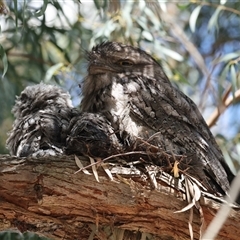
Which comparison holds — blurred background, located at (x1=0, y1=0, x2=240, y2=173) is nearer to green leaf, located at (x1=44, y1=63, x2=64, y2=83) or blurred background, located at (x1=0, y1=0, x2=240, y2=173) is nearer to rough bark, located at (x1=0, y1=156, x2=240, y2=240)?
green leaf, located at (x1=44, y1=63, x2=64, y2=83)

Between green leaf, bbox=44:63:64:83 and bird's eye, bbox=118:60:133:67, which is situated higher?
bird's eye, bbox=118:60:133:67

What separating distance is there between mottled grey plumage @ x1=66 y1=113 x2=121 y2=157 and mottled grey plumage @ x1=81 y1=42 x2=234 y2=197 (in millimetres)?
78

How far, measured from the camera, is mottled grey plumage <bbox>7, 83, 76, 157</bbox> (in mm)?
3547

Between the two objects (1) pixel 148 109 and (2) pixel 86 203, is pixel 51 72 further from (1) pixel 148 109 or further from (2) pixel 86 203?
(2) pixel 86 203

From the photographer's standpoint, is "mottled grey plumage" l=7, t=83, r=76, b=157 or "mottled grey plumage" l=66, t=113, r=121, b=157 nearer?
"mottled grey plumage" l=66, t=113, r=121, b=157

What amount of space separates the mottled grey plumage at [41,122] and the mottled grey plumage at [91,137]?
0.14 metres

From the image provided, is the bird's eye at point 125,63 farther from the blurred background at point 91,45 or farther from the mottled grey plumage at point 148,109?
the blurred background at point 91,45

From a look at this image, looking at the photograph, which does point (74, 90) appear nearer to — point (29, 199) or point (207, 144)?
point (207, 144)

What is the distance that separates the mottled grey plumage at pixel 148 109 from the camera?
339 cm

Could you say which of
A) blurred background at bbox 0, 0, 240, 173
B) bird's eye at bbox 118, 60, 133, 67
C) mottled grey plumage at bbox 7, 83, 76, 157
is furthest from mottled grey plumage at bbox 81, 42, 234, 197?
blurred background at bbox 0, 0, 240, 173

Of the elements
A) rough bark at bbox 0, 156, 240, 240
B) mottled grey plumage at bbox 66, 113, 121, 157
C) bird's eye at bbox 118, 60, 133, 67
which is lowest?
rough bark at bbox 0, 156, 240, 240

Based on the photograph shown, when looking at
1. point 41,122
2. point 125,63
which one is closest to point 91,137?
point 41,122

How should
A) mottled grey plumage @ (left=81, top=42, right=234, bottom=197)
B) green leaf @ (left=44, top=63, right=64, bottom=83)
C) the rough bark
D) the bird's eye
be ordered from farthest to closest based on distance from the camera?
green leaf @ (left=44, top=63, right=64, bottom=83)
the bird's eye
mottled grey plumage @ (left=81, top=42, right=234, bottom=197)
the rough bark

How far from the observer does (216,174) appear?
3373 millimetres
